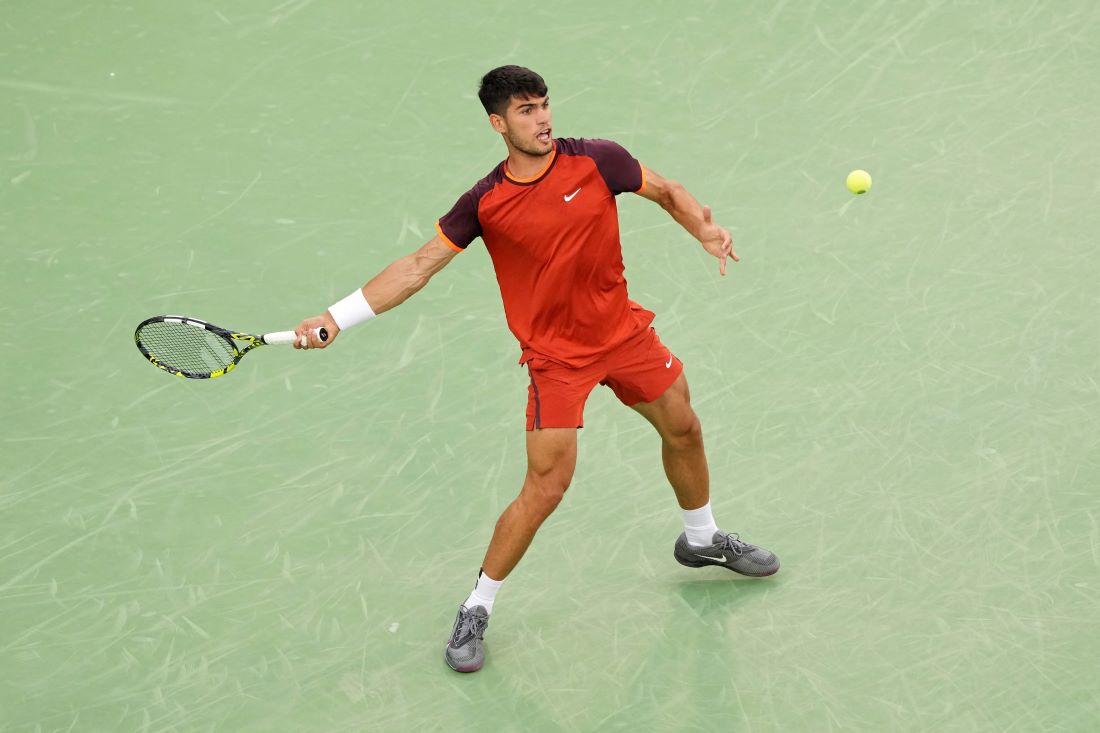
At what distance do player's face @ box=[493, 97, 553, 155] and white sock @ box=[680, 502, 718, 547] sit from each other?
1.58 metres

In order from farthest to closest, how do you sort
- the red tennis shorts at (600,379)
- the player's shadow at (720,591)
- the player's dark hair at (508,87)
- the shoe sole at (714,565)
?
the shoe sole at (714,565) < the player's shadow at (720,591) < the red tennis shorts at (600,379) < the player's dark hair at (508,87)

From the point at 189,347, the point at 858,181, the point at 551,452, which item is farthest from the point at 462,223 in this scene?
the point at 858,181

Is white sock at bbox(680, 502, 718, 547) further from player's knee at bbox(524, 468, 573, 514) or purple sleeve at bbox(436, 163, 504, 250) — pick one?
purple sleeve at bbox(436, 163, 504, 250)

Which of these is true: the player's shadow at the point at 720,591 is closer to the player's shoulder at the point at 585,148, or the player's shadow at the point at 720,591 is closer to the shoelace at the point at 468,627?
the shoelace at the point at 468,627

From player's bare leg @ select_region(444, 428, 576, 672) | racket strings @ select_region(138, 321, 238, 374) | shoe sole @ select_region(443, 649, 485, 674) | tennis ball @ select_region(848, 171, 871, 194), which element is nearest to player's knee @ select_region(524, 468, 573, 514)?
player's bare leg @ select_region(444, 428, 576, 672)

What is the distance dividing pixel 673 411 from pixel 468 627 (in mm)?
1107

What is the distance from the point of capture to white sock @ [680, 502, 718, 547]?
5.98m

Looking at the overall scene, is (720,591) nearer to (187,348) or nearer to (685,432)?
(685,432)

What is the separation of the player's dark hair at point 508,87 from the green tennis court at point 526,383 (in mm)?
1879

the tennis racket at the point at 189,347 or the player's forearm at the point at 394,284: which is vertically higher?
the player's forearm at the point at 394,284

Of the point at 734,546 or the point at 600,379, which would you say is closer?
the point at 600,379

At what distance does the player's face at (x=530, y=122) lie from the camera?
5320 mm

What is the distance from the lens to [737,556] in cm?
596

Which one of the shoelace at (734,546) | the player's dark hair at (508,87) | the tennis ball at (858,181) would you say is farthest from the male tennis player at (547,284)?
the tennis ball at (858,181)
